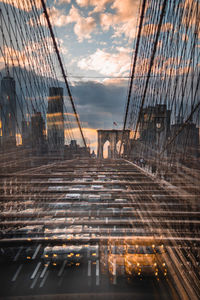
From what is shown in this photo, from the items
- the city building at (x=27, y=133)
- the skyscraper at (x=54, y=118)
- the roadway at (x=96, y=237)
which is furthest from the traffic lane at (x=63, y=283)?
the skyscraper at (x=54, y=118)

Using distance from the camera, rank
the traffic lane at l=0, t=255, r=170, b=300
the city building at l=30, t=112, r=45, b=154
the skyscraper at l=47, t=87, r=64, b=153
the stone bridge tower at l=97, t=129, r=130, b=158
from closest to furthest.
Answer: the traffic lane at l=0, t=255, r=170, b=300
the city building at l=30, t=112, r=45, b=154
the skyscraper at l=47, t=87, r=64, b=153
the stone bridge tower at l=97, t=129, r=130, b=158

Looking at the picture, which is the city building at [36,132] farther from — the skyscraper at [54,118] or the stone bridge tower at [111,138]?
the stone bridge tower at [111,138]

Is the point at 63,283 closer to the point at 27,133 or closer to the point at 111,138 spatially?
the point at 27,133

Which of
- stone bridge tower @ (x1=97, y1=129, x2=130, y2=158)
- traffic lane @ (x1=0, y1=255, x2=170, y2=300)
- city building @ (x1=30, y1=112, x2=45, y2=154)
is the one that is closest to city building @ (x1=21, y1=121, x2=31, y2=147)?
city building @ (x1=30, y1=112, x2=45, y2=154)

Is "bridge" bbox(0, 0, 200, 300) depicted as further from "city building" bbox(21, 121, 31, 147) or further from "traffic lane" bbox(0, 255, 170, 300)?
"city building" bbox(21, 121, 31, 147)

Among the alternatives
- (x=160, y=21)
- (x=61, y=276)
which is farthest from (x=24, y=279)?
(x=160, y=21)

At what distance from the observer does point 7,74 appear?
13.2 ft

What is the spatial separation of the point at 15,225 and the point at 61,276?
1.66m


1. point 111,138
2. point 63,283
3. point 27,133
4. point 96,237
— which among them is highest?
point 111,138

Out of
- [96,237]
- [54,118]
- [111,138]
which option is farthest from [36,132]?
[111,138]

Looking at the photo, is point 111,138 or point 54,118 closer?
point 54,118

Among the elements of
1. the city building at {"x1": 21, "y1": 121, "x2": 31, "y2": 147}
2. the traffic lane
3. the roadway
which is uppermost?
the city building at {"x1": 21, "y1": 121, "x2": 31, "y2": 147}

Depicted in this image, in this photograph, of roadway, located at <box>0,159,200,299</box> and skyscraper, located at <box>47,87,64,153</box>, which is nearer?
roadway, located at <box>0,159,200,299</box>

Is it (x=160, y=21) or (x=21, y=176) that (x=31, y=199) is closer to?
(x=21, y=176)
